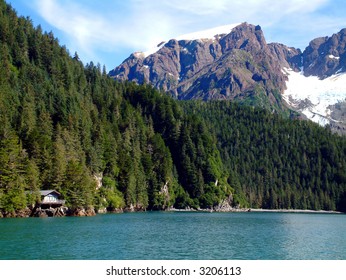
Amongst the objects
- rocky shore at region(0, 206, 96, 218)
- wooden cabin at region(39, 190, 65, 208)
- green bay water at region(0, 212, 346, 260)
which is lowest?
green bay water at region(0, 212, 346, 260)

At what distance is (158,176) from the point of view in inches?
7382

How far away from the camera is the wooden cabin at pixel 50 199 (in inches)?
4395

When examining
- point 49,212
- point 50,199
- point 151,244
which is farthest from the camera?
point 49,212

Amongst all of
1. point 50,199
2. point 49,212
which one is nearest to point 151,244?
point 50,199

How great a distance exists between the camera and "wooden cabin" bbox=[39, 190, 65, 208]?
366ft

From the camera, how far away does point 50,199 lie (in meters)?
114

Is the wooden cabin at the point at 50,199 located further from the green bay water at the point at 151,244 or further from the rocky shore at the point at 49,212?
the green bay water at the point at 151,244

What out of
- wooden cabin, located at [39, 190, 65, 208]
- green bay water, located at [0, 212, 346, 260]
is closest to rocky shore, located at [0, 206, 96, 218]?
wooden cabin, located at [39, 190, 65, 208]

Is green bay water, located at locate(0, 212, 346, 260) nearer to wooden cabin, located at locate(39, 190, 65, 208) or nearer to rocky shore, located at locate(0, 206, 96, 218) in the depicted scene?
rocky shore, located at locate(0, 206, 96, 218)

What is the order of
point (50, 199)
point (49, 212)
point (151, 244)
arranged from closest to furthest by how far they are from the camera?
point (151, 244)
point (50, 199)
point (49, 212)

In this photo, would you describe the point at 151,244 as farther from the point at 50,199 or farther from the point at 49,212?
the point at 49,212

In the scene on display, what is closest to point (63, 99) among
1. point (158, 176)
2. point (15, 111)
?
point (15, 111)

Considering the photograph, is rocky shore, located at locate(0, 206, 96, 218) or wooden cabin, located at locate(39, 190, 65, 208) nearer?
rocky shore, located at locate(0, 206, 96, 218)
